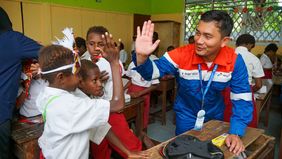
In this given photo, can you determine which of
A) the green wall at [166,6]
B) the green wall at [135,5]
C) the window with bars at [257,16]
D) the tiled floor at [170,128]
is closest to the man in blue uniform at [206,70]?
the tiled floor at [170,128]

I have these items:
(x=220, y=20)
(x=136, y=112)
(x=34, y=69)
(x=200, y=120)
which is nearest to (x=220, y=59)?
(x=220, y=20)

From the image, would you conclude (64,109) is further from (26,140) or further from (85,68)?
(26,140)

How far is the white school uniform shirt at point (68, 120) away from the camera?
3.80 feet

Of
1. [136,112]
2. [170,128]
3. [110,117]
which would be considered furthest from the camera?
[170,128]

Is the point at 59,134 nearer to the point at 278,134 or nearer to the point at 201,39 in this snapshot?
the point at 201,39

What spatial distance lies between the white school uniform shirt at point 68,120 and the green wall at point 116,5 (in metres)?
5.61

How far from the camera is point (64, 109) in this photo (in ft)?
3.78

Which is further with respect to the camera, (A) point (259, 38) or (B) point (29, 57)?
(A) point (259, 38)

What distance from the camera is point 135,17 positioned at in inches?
338

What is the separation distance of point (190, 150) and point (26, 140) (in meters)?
1.10

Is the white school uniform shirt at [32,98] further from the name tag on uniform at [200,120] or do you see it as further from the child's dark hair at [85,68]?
the name tag on uniform at [200,120]

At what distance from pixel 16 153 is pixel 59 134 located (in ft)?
2.58

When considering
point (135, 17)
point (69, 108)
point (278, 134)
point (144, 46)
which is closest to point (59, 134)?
point (69, 108)

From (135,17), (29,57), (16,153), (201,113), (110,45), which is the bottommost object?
(16,153)
